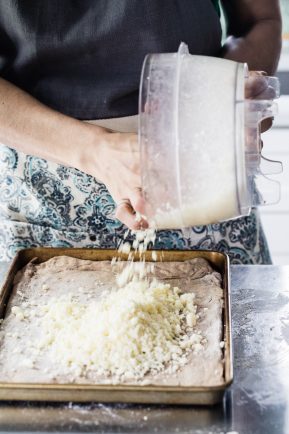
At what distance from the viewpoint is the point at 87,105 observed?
1.37 metres

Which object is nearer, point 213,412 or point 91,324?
point 213,412

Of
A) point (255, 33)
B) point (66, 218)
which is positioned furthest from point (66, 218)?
point (255, 33)

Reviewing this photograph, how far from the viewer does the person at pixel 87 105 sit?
126 cm

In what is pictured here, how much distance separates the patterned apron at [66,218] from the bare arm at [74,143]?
0.10 meters

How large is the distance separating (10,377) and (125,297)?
22 cm

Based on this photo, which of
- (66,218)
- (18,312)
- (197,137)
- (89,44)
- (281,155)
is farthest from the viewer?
(281,155)

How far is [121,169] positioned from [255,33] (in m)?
0.54

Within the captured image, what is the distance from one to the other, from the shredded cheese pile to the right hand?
125 millimetres

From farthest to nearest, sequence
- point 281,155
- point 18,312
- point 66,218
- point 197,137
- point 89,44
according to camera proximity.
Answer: point 281,155 < point 66,218 < point 89,44 < point 18,312 < point 197,137

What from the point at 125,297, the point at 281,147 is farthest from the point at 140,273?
the point at 281,147

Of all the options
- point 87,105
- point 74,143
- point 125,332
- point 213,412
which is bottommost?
point 213,412

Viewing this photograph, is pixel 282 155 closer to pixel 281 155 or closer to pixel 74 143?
pixel 281 155

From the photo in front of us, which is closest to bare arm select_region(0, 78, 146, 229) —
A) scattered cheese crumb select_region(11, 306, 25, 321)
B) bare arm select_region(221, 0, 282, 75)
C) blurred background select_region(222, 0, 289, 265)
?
scattered cheese crumb select_region(11, 306, 25, 321)

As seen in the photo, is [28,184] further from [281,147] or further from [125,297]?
[281,147]
